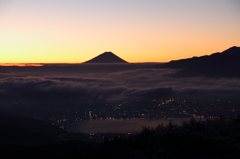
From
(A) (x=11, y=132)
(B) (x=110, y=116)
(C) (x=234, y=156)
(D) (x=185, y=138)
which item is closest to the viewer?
(C) (x=234, y=156)

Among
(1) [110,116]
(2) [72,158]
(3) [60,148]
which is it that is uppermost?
(2) [72,158]

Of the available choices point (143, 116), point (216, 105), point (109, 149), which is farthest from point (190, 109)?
point (109, 149)

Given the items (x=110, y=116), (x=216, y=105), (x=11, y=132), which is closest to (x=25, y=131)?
(x=11, y=132)

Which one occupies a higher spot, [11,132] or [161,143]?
[161,143]

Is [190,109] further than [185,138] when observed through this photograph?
Yes

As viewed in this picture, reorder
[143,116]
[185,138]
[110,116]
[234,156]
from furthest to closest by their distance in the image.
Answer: [110,116] → [143,116] → [185,138] → [234,156]

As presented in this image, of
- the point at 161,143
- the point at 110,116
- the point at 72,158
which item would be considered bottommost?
the point at 110,116

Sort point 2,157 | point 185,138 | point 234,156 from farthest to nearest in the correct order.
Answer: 1. point 2,157
2. point 185,138
3. point 234,156

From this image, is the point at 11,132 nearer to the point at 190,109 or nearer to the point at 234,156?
the point at 234,156

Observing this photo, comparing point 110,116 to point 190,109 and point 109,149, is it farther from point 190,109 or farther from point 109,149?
point 109,149
